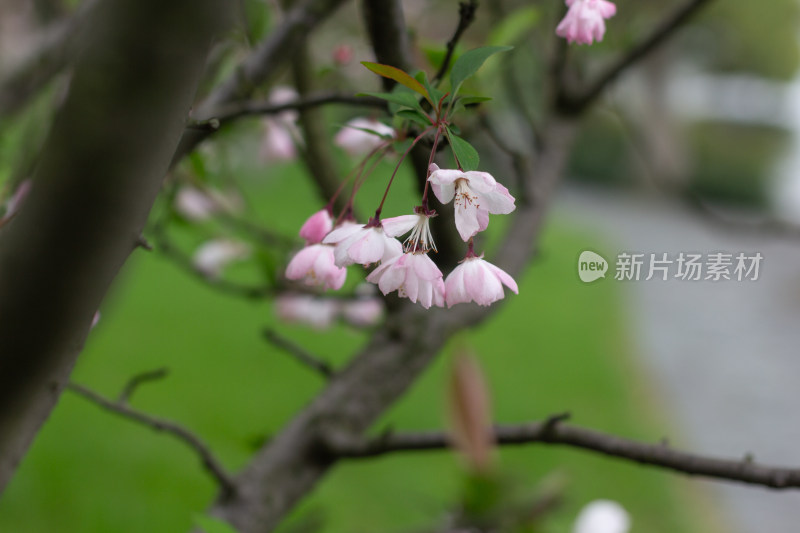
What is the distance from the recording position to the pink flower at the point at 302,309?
4.67 ft

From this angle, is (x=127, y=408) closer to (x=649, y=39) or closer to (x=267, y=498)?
(x=267, y=498)

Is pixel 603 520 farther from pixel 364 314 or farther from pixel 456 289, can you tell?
pixel 456 289

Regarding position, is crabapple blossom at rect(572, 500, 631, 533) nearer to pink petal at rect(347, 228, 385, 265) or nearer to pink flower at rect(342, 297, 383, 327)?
pink flower at rect(342, 297, 383, 327)

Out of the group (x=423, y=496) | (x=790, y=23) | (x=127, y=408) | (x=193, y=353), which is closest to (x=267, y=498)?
(x=127, y=408)

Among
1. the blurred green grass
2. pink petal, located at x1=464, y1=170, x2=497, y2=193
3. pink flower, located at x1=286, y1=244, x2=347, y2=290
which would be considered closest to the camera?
pink petal, located at x1=464, y1=170, x2=497, y2=193

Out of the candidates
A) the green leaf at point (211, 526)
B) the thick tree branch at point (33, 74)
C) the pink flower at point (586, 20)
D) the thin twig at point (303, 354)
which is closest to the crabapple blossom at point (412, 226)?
the pink flower at point (586, 20)

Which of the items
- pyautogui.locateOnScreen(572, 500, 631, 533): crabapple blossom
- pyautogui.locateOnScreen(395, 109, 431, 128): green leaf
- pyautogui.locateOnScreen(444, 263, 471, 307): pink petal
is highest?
pyautogui.locateOnScreen(395, 109, 431, 128): green leaf

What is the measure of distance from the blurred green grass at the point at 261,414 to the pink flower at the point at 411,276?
0.70 meters

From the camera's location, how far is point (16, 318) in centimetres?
31

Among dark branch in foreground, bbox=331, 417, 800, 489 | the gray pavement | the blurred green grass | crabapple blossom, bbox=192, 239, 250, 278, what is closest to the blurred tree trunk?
dark branch in foreground, bbox=331, 417, 800, 489

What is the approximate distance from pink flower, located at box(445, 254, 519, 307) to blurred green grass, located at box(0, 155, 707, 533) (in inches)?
27.2

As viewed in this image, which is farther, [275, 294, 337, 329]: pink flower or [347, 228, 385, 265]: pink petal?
[275, 294, 337, 329]: pink flower

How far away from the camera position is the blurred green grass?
2385mm

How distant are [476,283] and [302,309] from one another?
3.11ft
